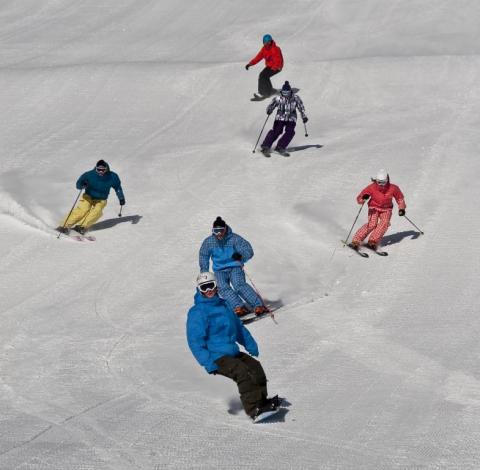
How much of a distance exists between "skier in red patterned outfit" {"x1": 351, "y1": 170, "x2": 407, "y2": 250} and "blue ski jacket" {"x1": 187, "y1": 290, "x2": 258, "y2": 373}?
22.3 ft

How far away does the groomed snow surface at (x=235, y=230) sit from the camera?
9.45 meters

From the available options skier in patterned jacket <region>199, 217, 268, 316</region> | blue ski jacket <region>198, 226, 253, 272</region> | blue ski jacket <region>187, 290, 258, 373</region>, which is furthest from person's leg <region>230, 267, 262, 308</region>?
blue ski jacket <region>187, 290, 258, 373</region>

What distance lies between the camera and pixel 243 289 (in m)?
13.5

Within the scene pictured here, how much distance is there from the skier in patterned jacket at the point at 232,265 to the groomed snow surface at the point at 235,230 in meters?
0.54

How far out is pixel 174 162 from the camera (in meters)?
20.9

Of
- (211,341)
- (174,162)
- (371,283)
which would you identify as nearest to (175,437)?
(211,341)

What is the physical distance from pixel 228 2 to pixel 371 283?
68.7ft

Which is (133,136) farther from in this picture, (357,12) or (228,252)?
(357,12)

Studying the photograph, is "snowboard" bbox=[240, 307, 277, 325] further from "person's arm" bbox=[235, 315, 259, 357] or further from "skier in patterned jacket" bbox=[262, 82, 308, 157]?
"skier in patterned jacket" bbox=[262, 82, 308, 157]

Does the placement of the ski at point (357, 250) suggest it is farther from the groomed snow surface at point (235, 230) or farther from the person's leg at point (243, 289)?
the person's leg at point (243, 289)

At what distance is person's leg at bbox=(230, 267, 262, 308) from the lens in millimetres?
13484

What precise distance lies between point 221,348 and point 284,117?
12043mm

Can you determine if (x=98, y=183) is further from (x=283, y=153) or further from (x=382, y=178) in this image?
(x=283, y=153)

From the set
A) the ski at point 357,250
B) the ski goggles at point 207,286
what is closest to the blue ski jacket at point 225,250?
the ski at point 357,250
